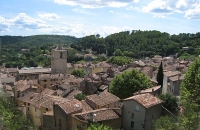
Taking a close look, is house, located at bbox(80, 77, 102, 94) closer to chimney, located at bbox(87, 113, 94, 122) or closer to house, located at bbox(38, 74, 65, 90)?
house, located at bbox(38, 74, 65, 90)

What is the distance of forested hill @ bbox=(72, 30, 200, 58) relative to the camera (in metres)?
131

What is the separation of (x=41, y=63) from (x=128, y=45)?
184 ft

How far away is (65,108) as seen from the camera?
2377cm

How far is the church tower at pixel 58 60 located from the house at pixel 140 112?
43.8m

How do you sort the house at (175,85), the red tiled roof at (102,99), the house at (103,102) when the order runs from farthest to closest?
the house at (175,85)
the red tiled roof at (102,99)
the house at (103,102)

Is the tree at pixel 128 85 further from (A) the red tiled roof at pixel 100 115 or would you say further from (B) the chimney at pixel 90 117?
(B) the chimney at pixel 90 117

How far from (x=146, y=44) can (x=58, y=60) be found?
3433 inches

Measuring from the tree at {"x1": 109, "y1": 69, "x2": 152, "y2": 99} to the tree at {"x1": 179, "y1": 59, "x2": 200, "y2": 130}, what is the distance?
919 cm

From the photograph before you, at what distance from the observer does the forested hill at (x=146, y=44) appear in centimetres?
13112

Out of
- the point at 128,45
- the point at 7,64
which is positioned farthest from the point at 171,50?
the point at 7,64

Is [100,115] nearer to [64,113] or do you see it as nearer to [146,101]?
[64,113]

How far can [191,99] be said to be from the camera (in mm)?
22328

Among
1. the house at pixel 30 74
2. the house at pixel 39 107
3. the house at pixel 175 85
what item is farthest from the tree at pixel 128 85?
the house at pixel 30 74

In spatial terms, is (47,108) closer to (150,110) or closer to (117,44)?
(150,110)
